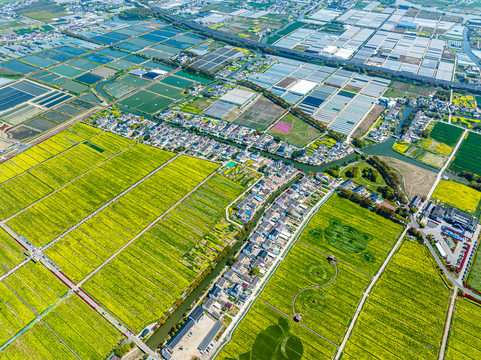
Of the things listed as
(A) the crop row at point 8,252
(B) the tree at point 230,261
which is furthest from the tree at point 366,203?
(A) the crop row at point 8,252

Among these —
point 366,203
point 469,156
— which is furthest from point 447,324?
point 469,156

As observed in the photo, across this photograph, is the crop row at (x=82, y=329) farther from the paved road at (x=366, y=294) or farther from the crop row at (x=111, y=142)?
the crop row at (x=111, y=142)

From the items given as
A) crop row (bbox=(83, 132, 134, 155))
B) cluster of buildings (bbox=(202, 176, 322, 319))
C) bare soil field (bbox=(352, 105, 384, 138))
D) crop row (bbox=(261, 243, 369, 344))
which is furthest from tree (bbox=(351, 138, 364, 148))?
crop row (bbox=(83, 132, 134, 155))

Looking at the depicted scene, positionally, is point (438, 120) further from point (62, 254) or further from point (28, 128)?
point (28, 128)

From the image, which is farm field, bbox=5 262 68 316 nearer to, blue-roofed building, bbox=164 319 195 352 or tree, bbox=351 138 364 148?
blue-roofed building, bbox=164 319 195 352

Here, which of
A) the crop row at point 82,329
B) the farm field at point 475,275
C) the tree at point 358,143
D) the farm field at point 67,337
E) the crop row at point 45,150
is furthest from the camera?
the tree at point 358,143

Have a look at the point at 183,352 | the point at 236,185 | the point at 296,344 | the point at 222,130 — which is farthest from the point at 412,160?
the point at 183,352

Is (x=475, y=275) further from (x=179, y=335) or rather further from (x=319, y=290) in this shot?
(x=179, y=335)
